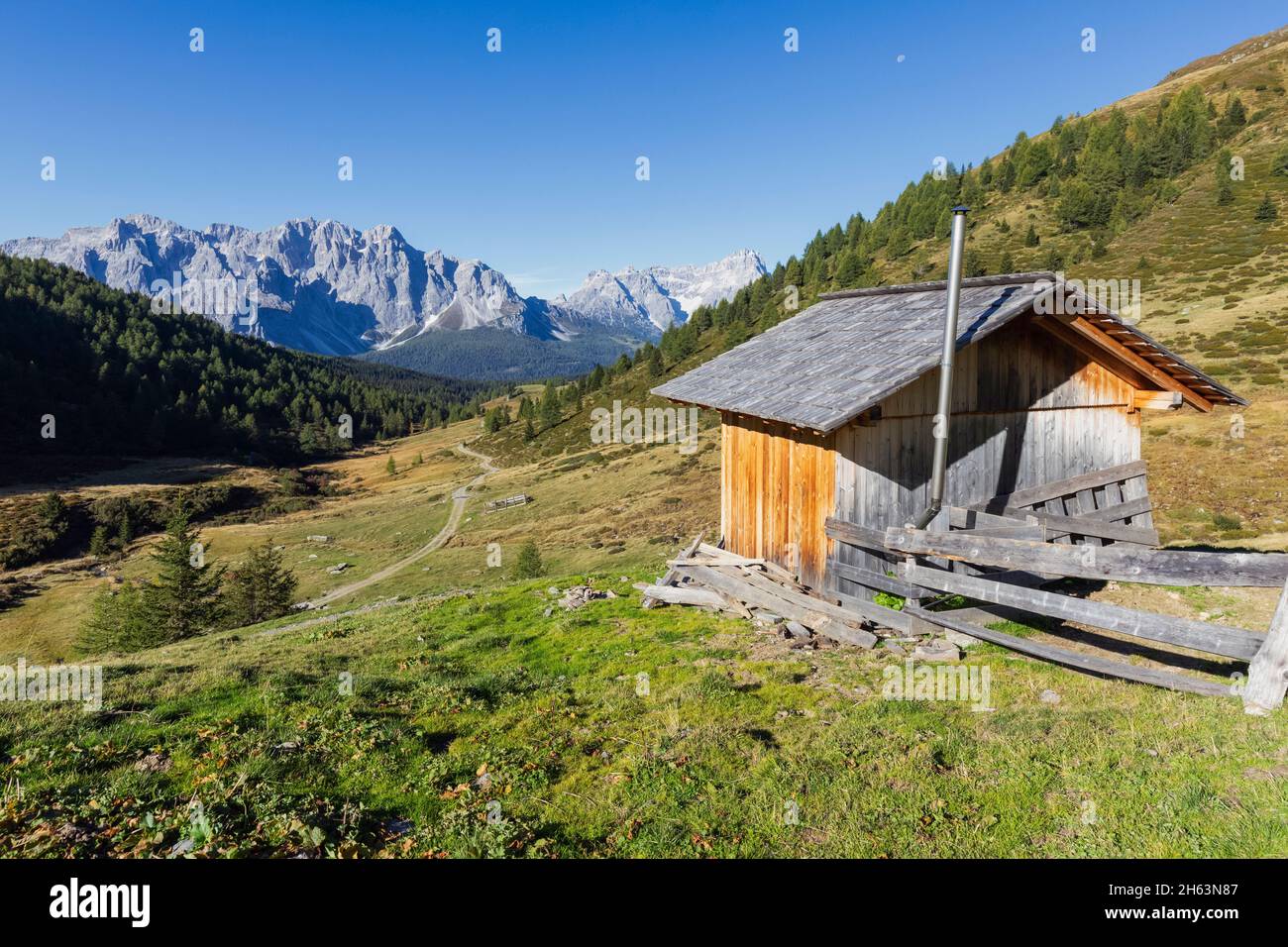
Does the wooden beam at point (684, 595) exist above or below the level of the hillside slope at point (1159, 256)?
below

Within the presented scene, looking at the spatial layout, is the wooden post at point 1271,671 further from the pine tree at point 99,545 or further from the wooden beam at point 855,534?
the pine tree at point 99,545

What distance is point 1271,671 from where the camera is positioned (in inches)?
296

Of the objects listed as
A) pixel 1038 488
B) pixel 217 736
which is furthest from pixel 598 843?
pixel 1038 488

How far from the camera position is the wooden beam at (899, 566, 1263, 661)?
7664 mm

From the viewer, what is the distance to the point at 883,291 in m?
17.8

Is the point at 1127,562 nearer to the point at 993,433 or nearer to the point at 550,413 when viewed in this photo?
the point at 993,433

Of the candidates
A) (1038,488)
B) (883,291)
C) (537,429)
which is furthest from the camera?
(537,429)

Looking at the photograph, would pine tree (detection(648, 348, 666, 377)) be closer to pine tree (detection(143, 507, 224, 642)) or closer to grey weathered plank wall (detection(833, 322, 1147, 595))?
pine tree (detection(143, 507, 224, 642))

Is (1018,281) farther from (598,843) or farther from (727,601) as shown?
(598,843)

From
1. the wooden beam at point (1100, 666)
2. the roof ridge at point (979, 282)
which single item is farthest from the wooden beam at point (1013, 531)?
the roof ridge at point (979, 282)

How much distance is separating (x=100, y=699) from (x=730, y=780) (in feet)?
34.9

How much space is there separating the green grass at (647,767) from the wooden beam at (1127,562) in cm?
180

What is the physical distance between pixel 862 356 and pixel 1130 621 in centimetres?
722

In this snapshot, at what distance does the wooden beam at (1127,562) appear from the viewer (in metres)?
7.48
